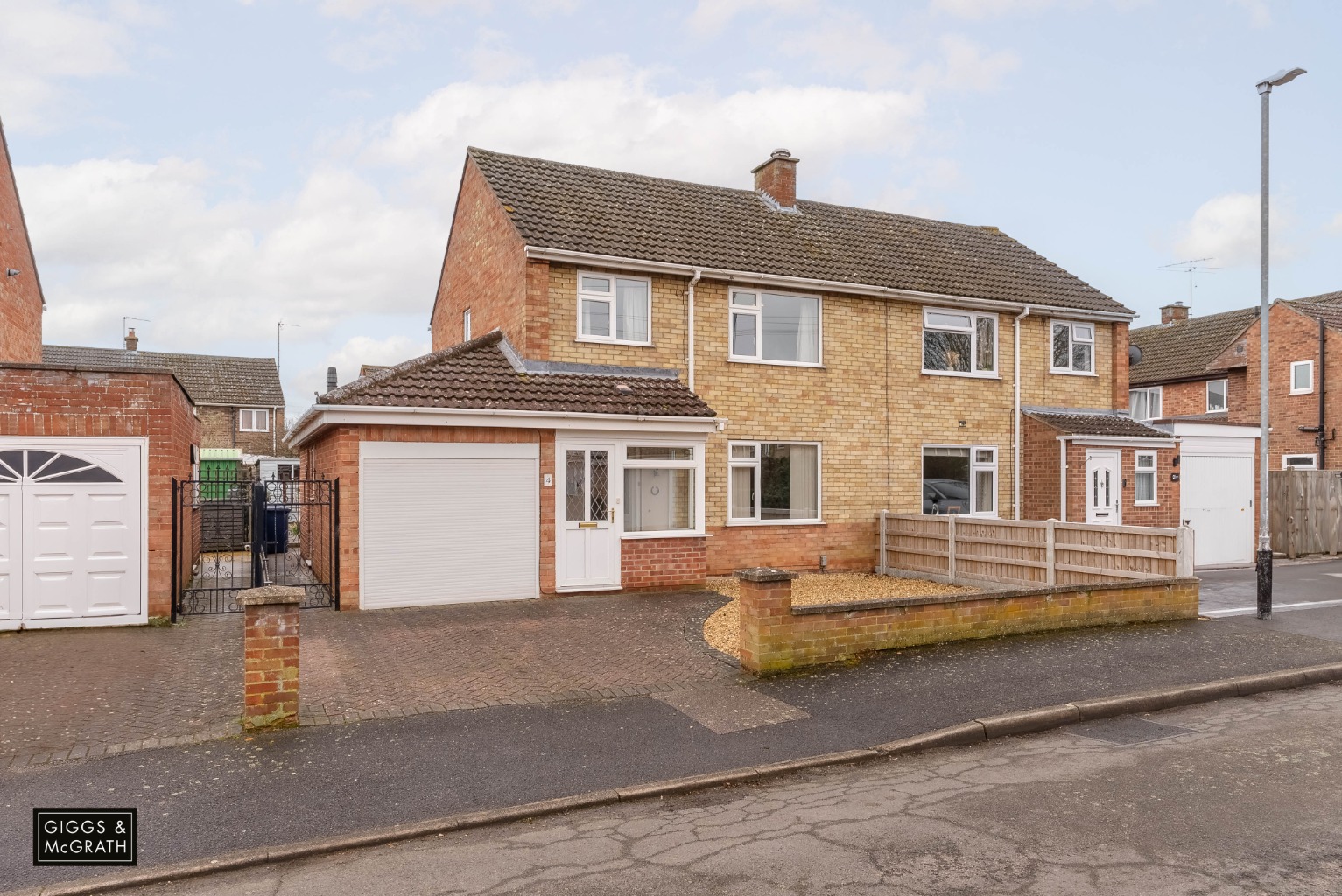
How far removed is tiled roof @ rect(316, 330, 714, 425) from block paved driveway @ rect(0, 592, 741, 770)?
2.84m

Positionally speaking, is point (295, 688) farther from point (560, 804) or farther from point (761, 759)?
point (761, 759)

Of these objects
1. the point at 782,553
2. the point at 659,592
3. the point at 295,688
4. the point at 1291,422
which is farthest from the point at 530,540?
the point at 1291,422

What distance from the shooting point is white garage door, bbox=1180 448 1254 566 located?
18.8m

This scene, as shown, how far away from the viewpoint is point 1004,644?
32.4 feet

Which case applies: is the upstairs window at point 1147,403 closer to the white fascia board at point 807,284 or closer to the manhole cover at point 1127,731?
the white fascia board at point 807,284

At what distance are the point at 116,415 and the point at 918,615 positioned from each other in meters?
9.47

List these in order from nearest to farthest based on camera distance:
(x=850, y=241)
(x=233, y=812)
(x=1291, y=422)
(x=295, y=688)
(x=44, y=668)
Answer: (x=233, y=812)
(x=295, y=688)
(x=44, y=668)
(x=850, y=241)
(x=1291, y=422)

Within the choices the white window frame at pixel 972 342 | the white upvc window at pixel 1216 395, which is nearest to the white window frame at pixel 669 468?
the white window frame at pixel 972 342

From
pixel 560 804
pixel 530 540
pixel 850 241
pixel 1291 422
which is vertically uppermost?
pixel 850 241

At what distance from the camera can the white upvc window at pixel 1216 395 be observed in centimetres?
2983

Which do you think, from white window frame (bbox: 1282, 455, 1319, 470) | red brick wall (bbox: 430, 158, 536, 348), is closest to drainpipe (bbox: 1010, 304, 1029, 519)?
red brick wall (bbox: 430, 158, 536, 348)

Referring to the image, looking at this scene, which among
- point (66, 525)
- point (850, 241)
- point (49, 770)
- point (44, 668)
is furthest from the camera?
point (850, 241)

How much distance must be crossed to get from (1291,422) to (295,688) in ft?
97.5

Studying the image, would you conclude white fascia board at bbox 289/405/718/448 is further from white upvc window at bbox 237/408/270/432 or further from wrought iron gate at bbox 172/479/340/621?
white upvc window at bbox 237/408/270/432
